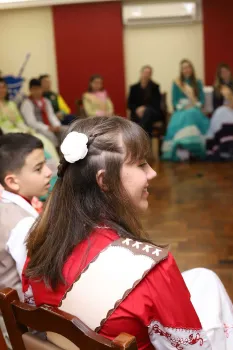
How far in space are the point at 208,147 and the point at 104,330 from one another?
6.29 m

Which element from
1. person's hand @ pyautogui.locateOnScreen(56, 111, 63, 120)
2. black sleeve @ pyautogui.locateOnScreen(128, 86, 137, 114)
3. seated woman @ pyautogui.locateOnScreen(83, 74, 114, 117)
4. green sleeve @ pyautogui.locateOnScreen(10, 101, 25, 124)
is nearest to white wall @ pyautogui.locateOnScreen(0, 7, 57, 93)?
seated woman @ pyautogui.locateOnScreen(83, 74, 114, 117)

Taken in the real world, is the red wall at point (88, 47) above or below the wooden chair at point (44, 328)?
above

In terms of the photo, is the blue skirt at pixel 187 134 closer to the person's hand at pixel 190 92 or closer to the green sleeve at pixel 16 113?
the person's hand at pixel 190 92

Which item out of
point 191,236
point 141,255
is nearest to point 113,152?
point 141,255

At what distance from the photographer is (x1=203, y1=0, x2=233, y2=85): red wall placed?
8898 mm

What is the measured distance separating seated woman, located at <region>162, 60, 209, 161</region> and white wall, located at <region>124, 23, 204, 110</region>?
1735 millimetres

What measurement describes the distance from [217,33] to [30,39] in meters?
3.24

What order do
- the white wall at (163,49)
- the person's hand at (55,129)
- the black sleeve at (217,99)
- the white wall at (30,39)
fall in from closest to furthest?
the person's hand at (55,129)
the black sleeve at (217,99)
the white wall at (163,49)
the white wall at (30,39)

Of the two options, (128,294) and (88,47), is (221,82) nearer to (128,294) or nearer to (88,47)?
(88,47)

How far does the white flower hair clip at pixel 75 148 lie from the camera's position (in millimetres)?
1258

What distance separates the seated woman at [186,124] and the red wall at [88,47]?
1.97 metres

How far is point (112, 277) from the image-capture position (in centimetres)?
120

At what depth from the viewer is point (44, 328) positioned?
1.17 m

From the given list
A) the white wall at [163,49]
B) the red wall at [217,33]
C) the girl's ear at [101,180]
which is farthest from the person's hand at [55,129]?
the girl's ear at [101,180]
